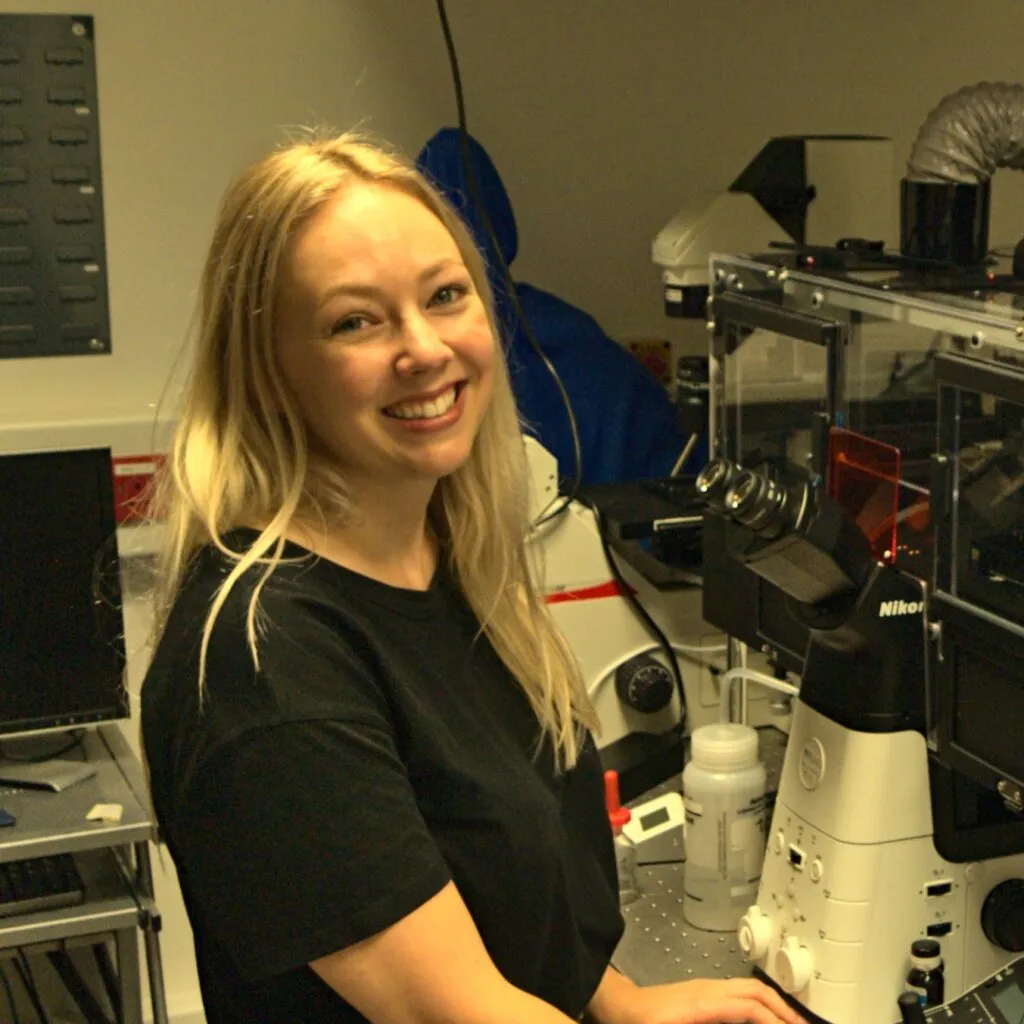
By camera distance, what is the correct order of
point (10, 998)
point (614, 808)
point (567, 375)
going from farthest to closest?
point (10, 998), point (567, 375), point (614, 808)

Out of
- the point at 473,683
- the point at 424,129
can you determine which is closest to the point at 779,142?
the point at 424,129

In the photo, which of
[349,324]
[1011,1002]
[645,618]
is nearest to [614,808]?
[645,618]

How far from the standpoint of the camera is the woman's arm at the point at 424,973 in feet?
3.29

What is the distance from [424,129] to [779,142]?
0.65 m

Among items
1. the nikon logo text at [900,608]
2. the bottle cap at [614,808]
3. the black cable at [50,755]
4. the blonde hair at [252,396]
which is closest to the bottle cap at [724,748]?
the bottle cap at [614,808]

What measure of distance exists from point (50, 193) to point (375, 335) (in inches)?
61.9

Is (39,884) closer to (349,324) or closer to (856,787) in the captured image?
(856,787)

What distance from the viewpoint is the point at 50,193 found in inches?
98.7

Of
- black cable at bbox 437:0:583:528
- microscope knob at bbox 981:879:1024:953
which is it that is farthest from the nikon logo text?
black cable at bbox 437:0:583:528

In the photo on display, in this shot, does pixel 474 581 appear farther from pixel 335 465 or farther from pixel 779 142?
pixel 779 142

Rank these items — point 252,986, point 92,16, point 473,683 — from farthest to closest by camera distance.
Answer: point 92,16 < point 473,683 < point 252,986

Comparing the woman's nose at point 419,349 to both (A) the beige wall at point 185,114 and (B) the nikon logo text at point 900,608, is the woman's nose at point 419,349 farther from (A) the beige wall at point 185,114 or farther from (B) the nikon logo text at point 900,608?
(A) the beige wall at point 185,114

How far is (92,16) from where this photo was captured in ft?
8.08

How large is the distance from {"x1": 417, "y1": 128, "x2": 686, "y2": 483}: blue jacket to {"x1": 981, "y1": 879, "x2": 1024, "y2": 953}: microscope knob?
1024 mm
